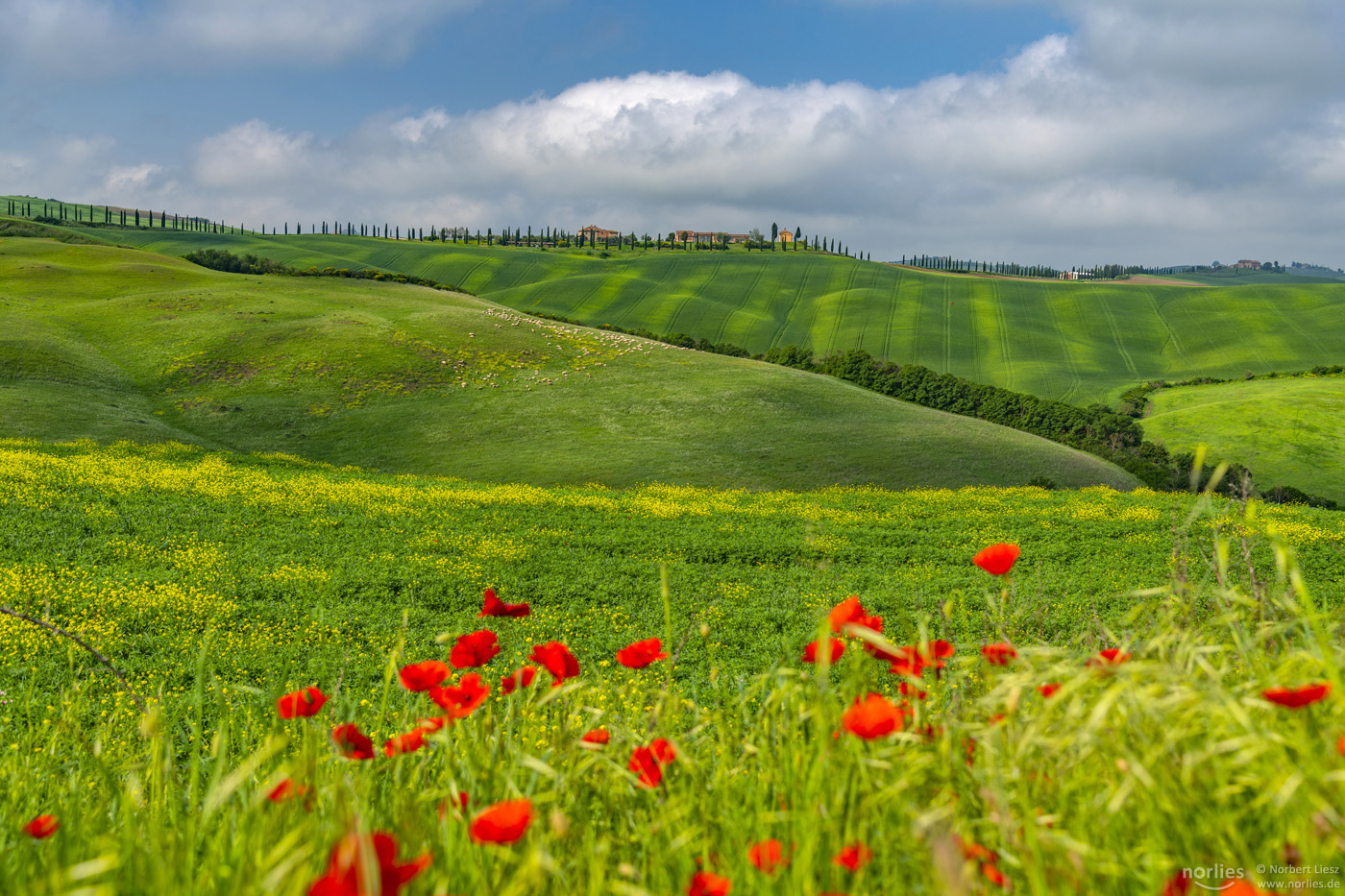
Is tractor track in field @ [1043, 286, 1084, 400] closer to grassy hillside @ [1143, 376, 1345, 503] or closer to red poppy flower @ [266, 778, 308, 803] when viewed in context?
grassy hillside @ [1143, 376, 1345, 503]

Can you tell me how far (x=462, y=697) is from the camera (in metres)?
2.57

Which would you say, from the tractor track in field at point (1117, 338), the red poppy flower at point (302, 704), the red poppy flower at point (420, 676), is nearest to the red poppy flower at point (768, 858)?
the red poppy flower at point (420, 676)

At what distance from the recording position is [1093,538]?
1952cm

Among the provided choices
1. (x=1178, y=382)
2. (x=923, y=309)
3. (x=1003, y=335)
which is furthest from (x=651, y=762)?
(x=923, y=309)

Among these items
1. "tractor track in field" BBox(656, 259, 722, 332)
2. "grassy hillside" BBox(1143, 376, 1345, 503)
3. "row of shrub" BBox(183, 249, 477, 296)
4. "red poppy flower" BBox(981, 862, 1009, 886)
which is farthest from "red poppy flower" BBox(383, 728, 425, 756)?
"tractor track in field" BBox(656, 259, 722, 332)

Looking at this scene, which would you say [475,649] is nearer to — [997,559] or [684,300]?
[997,559]

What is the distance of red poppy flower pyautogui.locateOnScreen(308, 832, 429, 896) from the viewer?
116cm

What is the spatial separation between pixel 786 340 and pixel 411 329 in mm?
65427

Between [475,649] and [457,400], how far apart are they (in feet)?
130

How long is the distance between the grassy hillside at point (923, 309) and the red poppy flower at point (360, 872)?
9201 cm

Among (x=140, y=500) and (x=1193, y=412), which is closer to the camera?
(x=140, y=500)

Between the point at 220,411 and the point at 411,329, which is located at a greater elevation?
the point at 411,329

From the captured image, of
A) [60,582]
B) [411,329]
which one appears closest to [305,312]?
[411,329]

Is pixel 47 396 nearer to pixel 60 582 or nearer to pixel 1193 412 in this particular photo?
pixel 60 582
